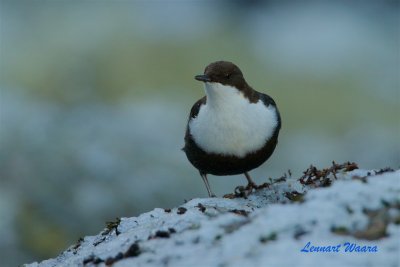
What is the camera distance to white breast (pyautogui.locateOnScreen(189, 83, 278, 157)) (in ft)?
18.1

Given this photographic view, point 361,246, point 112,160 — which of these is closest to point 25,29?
point 112,160

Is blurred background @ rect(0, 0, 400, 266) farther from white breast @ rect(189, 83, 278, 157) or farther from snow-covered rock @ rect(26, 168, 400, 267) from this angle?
snow-covered rock @ rect(26, 168, 400, 267)

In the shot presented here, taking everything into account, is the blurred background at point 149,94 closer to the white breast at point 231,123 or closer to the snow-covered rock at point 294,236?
the white breast at point 231,123

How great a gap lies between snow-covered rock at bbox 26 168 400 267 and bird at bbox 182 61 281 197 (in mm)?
1650

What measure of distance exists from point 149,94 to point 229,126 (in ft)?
20.4

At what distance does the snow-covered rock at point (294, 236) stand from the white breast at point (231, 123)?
5.39 feet

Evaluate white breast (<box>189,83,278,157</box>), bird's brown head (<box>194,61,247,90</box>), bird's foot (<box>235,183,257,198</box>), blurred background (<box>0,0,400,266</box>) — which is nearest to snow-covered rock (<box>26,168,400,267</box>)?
bird's foot (<box>235,183,257,198</box>)

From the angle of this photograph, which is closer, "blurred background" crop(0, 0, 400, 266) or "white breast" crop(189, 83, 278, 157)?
"white breast" crop(189, 83, 278, 157)

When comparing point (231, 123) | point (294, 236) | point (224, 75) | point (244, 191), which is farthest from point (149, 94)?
point (294, 236)

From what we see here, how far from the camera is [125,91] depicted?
11641 mm

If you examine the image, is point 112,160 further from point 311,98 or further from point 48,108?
point 311,98

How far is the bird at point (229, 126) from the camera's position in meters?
5.51

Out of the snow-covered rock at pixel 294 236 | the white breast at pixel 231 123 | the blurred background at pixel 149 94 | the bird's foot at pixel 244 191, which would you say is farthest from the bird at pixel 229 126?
the blurred background at pixel 149 94

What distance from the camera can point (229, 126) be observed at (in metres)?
5.51
